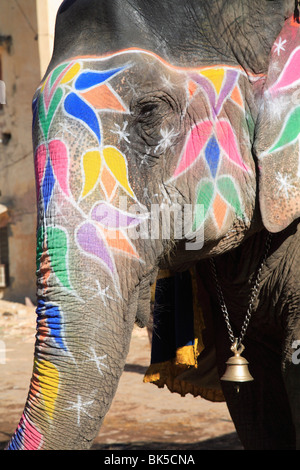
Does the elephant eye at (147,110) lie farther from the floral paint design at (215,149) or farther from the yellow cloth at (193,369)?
the yellow cloth at (193,369)

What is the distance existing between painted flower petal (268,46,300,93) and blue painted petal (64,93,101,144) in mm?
512

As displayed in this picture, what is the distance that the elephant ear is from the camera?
1861 mm

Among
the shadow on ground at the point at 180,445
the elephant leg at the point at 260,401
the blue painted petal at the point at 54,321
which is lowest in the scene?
the shadow on ground at the point at 180,445

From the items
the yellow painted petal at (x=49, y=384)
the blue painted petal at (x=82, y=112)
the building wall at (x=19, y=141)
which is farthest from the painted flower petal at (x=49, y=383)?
the building wall at (x=19, y=141)

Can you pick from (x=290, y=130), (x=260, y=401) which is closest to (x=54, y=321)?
(x=290, y=130)

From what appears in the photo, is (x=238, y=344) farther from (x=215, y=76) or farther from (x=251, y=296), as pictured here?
(x=215, y=76)

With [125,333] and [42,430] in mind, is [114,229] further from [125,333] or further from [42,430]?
[42,430]

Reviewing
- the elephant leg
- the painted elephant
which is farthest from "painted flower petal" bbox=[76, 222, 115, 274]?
the elephant leg

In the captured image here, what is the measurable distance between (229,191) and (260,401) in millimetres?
936

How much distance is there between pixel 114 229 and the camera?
163cm

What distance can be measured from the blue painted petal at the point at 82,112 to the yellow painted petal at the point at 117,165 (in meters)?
0.04

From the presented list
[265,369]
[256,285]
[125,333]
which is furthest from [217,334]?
[125,333]

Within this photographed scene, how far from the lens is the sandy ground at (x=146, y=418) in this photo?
376 cm

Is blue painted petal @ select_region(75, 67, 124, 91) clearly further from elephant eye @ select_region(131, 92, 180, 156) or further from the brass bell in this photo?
the brass bell
